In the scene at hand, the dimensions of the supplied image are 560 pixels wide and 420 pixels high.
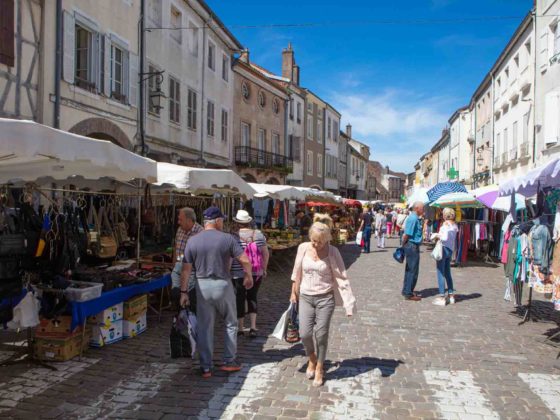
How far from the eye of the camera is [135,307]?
240 inches

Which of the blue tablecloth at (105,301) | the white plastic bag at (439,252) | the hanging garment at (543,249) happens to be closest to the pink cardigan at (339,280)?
the blue tablecloth at (105,301)

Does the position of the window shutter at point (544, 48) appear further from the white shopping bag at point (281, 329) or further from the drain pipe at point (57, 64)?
the white shopping bag at point (281, 329)

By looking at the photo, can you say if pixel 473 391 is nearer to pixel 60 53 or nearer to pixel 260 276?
pixel 260 276

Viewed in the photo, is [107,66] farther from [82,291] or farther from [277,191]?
[82,291]

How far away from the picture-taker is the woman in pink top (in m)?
4.52

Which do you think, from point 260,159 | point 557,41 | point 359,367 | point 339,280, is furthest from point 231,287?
point 260,159

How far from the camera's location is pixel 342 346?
5746 mm

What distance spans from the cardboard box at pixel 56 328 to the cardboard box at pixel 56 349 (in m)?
0.06

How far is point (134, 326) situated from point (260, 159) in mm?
20558

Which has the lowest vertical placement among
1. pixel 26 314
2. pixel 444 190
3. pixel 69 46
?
pixel 26 314

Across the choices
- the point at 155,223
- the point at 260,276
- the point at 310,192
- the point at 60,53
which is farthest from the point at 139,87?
the point at 260,276

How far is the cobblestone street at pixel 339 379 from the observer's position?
13.0ft

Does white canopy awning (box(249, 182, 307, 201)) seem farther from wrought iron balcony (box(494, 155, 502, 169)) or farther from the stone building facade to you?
wrought iron balcony (box(494, 155, 502, 169))

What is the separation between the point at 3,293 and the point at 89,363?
1.14m
